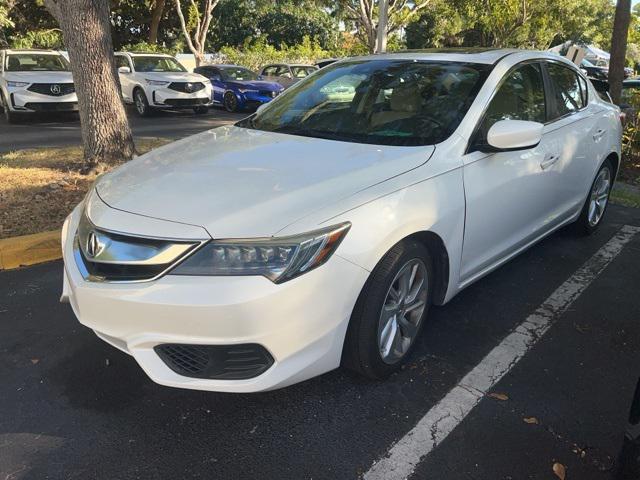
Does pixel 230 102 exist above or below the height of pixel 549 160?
below

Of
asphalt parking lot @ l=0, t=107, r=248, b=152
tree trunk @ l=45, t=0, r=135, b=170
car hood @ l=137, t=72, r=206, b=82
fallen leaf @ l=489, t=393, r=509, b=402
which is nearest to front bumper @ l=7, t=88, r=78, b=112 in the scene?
asphalt parking lot @ l=0, t=107, r=248, b=152

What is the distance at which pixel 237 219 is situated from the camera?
2.36m

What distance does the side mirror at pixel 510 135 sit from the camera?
309cm

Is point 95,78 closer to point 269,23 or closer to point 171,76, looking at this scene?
point 171,76

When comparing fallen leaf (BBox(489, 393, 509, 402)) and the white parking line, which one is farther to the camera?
fallen leaf (BBox(489, 393, 509, 402))

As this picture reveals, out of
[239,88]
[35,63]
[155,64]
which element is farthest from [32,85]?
[239,88]

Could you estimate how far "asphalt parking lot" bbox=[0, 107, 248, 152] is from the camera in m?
10.1

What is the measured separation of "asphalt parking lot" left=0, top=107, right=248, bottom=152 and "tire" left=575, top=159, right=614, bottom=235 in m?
7.69

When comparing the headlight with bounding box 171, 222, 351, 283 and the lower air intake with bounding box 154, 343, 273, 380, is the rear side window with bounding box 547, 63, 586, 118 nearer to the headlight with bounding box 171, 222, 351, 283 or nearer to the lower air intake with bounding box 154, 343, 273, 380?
the headlight with bounding box 171, 222, 351, 283

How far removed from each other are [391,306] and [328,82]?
1951mm

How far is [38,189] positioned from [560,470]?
5.54m

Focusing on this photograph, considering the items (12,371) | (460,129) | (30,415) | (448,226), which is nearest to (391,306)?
(448,226)

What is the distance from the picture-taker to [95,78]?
247 inches

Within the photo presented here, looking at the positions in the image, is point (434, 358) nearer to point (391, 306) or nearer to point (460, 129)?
point (391, 306)
